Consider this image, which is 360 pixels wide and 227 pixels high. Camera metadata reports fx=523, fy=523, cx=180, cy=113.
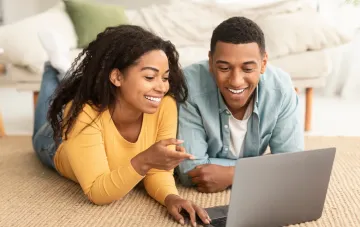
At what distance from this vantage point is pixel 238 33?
133 centimetres

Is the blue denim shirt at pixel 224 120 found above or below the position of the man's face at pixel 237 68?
below

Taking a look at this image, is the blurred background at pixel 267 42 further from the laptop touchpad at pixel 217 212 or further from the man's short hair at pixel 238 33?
the laptop touchpad at pixel 217 212

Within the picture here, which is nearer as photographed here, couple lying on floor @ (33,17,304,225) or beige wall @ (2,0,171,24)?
couple lying on floor @ (33,17,304,225)

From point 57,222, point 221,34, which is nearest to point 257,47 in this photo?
point 221,34

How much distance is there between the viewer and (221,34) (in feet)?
4.47

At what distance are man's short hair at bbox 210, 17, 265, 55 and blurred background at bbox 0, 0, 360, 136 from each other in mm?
943

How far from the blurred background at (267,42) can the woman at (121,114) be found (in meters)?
0.94

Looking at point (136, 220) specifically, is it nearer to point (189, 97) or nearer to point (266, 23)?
point (189, 97)

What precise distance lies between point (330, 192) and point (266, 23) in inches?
49.7

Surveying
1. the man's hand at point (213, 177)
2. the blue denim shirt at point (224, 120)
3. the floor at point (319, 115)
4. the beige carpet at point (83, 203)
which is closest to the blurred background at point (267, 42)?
the floor at point (319, 115)

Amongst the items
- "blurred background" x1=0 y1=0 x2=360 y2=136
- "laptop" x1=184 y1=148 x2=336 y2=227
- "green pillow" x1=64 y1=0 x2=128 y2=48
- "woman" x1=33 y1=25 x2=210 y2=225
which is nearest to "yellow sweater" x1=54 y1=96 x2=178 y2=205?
"woman" x1=33 y1=25 x2=210 y2=225

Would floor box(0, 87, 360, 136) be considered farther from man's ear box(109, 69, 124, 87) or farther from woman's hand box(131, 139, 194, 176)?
woman's hand box(131, 139, 194, 176)

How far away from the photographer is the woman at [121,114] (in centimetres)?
127

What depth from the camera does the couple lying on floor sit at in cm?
129
